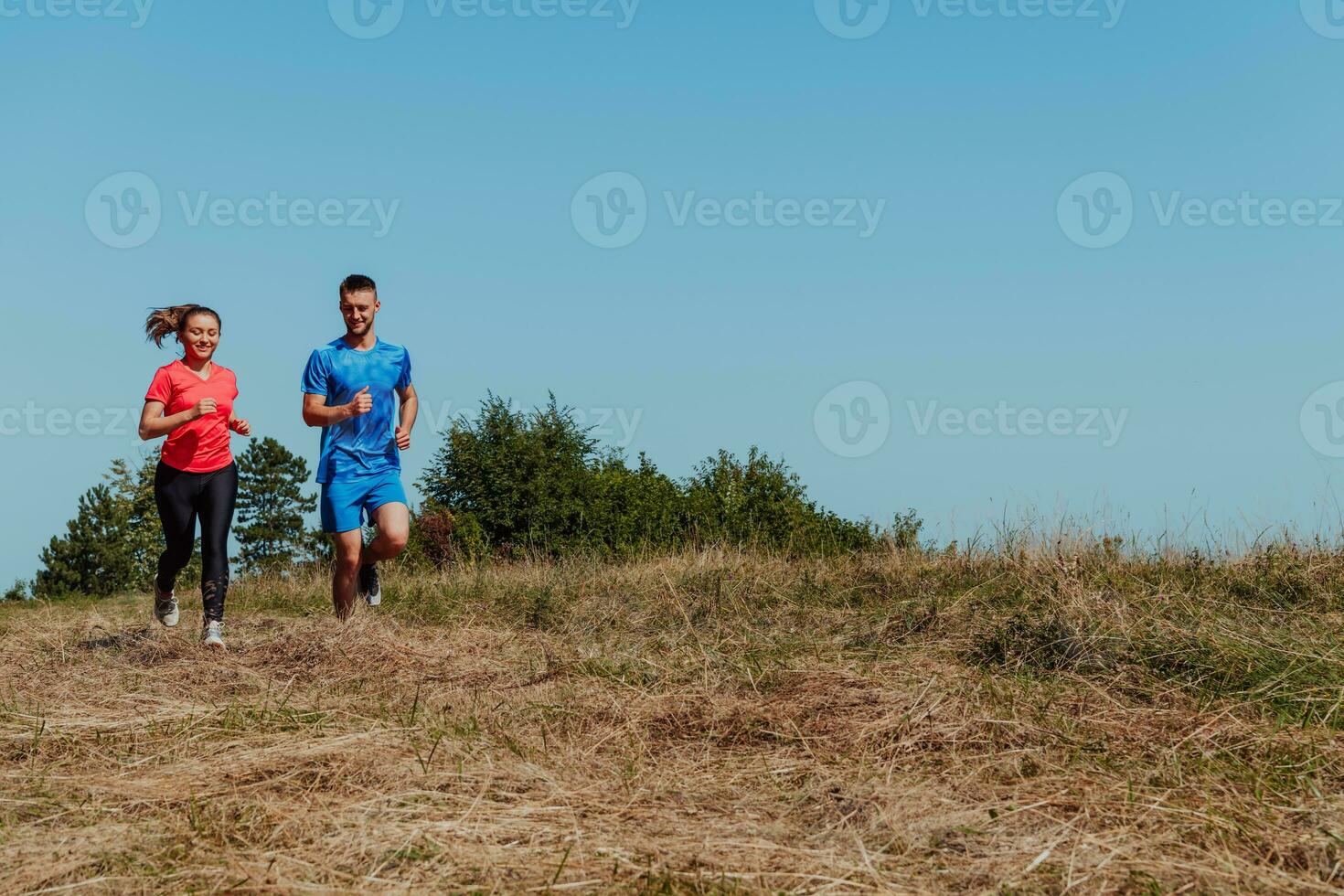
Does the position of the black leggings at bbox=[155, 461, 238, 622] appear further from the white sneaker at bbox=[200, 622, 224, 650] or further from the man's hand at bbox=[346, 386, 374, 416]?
the man's hand at bbox=[346, 386, 374, 416]

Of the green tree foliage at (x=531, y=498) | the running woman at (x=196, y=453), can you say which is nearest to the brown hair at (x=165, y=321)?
the running woman at (x=196, y=453)

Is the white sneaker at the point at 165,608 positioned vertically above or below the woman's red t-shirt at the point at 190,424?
below

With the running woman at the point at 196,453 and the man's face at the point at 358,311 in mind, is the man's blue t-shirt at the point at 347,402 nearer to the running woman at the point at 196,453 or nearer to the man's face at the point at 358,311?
the man's face at the point at 358,311

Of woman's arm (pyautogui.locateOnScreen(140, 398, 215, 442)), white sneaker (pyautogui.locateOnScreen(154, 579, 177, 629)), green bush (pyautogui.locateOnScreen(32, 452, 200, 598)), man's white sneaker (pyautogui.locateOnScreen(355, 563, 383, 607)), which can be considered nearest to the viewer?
woman's arm (pyautogui.locateOnScreen(140, 398, 215, 442))

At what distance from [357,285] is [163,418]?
4.84 ft

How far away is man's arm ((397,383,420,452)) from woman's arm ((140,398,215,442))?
1214 mm

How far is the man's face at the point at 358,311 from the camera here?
7.14 metres

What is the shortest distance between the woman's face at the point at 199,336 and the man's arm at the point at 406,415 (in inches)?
48.8

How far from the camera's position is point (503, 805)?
333 cm

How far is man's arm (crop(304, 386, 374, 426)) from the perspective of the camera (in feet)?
22.1

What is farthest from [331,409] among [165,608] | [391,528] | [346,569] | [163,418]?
[165,608]

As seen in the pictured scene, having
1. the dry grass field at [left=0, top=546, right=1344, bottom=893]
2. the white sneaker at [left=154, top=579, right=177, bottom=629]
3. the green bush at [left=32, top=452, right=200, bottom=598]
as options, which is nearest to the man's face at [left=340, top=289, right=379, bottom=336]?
the dry grass field at [left=0, top=546, right=1344, bottom=893]

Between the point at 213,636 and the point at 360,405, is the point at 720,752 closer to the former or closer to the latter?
the point at 360,405

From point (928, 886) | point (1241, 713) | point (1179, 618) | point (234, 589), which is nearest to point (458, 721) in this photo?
point (928, 886)
